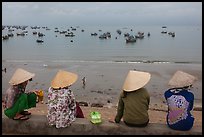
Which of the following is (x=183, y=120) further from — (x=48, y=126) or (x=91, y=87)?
(x=91, y=87)

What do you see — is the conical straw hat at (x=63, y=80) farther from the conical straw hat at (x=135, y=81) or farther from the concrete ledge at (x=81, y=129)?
the conical straw hat at (x=135, y=81)

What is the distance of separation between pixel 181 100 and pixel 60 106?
1.65m

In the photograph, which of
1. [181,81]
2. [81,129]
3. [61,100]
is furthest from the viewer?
[81,129]

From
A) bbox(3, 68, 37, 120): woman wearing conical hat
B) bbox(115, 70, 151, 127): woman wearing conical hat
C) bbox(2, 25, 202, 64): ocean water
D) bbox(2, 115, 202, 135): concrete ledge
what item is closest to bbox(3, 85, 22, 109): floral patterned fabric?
bbox(3, 68, 37, 120): woman wearing conical hat

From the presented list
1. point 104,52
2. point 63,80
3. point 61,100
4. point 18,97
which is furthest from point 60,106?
point 104,52

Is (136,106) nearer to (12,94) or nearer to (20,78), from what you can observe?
(20,78)

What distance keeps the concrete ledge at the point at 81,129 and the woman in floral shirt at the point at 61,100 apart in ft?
0.56

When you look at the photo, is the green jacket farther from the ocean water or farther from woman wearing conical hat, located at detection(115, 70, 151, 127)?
the ocean water

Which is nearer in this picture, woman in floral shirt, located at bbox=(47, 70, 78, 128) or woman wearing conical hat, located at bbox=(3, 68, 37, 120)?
woman in floral shirt, located at bbox=(47, 70, 78, 128)

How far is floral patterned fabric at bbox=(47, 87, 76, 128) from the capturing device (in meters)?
4.29

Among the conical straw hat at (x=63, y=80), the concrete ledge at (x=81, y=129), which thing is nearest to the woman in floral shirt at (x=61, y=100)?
the conical straw hat at (x=63, y=80)

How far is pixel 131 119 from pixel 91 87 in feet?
35.7

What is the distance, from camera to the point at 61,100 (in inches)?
169

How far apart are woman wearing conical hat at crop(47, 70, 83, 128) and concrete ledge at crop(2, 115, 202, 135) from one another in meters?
0.15
